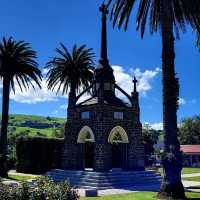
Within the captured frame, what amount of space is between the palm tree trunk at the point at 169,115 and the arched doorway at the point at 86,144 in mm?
12512

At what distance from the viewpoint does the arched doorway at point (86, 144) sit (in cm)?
3312

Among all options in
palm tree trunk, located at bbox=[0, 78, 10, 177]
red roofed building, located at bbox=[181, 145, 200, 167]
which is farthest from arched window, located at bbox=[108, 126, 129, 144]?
red roofed building, located at bbox=[181, 145, 200, 167]

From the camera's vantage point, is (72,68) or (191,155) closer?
(72,68)

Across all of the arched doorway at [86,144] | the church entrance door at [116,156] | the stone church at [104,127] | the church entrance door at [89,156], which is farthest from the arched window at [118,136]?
the church entrance door at [89,156]

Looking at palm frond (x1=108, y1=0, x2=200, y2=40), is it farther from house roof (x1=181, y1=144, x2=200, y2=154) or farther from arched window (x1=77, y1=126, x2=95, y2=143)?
house roof (x1=181, y1=144, x2=200, y2=154)

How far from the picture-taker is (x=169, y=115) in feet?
66.8

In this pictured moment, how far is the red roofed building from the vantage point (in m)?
76.9

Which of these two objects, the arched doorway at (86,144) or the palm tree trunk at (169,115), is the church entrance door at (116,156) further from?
the palm tree trunk at (169,115)

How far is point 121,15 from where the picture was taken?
2338 cm

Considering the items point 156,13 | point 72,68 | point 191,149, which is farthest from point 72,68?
point 191,149

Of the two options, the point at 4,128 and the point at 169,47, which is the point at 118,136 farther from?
the point at 169,47

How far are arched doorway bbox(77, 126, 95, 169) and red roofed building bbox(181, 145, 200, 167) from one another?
43.7 meters

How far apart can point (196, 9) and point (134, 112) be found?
15.1 m

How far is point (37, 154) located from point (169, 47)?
24.5m
